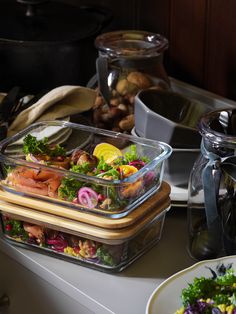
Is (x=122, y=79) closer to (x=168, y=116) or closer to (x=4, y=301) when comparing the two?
(x=168, y=116)

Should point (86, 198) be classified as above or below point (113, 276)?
above

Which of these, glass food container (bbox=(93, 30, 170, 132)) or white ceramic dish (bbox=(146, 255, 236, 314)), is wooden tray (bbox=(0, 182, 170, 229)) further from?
glass food container (bbox=(93, 30, 170, 132))

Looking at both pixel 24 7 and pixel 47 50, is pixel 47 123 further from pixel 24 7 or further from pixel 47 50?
pixel 24 7

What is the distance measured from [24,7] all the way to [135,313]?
89 cm

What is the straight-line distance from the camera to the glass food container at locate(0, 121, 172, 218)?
1028mm

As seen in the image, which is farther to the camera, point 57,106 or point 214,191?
point 57,106

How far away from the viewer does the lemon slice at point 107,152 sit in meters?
1.13

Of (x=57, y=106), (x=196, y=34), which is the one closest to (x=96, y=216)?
(x=57, y=106)

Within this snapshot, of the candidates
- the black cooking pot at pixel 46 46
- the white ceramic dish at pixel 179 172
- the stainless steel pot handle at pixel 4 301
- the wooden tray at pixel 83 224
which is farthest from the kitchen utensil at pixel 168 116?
the stainless steel pot handle at pixel 4 301

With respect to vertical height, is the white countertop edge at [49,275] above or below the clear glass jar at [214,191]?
below

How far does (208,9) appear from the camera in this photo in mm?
1499

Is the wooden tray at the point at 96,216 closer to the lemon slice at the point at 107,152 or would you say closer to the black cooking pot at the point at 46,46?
the lemon slice at the point at 107,152

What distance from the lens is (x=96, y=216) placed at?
1033 millimetres

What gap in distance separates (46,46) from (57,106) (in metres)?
0.13
